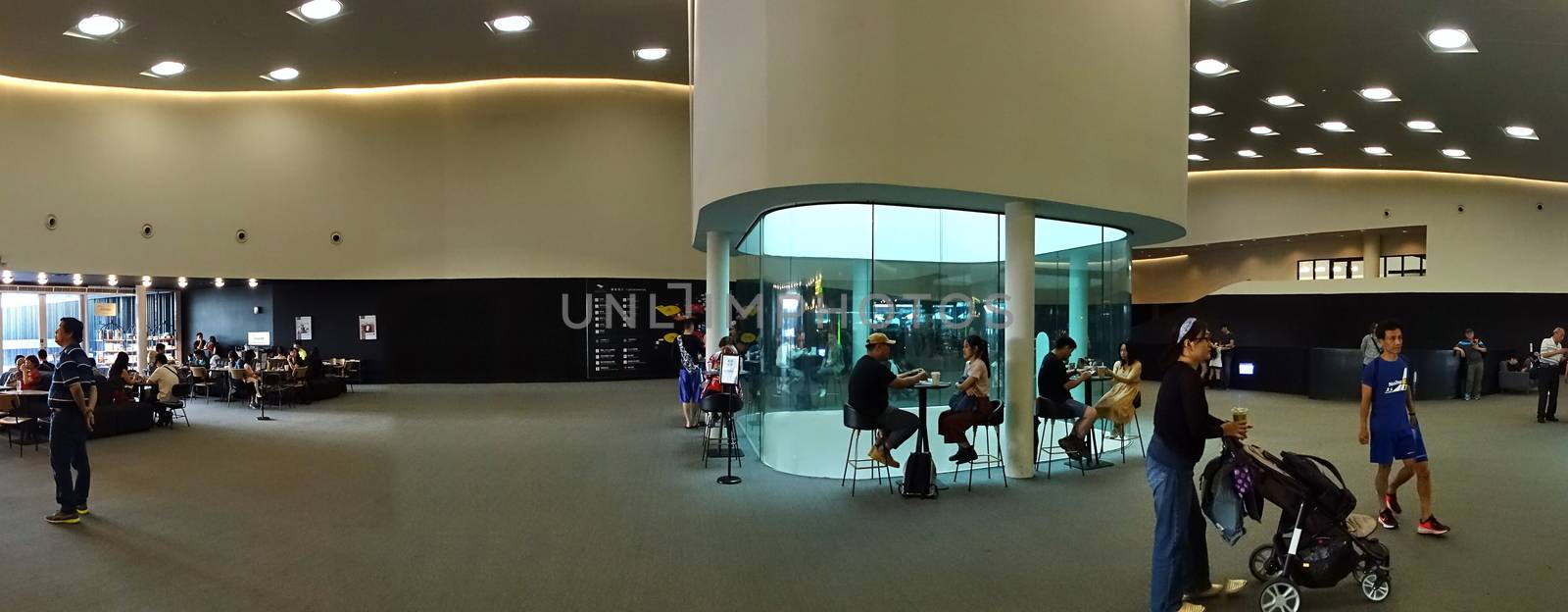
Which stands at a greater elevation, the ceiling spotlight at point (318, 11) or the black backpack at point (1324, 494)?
the ceiling spotlight at point (318, 11)

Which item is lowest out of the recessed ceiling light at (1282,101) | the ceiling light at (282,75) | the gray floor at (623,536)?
the gray floor at (623,536)

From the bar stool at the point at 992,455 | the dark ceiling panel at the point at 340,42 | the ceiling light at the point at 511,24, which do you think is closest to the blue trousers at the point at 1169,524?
the bar stool at the point at 992,455

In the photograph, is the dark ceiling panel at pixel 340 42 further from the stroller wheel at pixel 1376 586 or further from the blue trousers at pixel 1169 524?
the stroller wheel at pixel 1376 586

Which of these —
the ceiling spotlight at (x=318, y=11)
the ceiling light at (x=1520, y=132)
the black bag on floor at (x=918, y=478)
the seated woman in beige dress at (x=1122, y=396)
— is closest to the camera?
the black bag on floor at (x=918, y=478)

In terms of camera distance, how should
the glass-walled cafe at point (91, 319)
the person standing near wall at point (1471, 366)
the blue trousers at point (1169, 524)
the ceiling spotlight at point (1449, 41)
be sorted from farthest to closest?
the glass-walled cafe at point (91, 319)
the person standing near wall at point (1471, 366)
the ceiling spotlight at point (1449, 41)
the blue trousers at point (1169, 524)

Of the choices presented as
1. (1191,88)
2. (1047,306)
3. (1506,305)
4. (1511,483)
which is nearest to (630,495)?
(1047,306)

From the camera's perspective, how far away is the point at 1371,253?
62.6 ft

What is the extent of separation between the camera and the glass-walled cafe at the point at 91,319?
56.4 ft

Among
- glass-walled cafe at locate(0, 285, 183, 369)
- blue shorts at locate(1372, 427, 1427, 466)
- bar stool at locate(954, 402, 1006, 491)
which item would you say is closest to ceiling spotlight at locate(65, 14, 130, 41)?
glass-walled cafe at locate(0, 285, 183, 369)

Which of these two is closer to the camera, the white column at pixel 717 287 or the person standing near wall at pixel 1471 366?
the white column at pixel 717 287

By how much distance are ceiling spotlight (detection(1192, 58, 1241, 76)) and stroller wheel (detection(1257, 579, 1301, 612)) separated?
8367mm

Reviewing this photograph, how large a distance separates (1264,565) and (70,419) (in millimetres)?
8350

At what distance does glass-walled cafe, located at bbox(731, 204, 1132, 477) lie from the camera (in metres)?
7.73

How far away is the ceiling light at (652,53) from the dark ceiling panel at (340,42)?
0.20 metres
